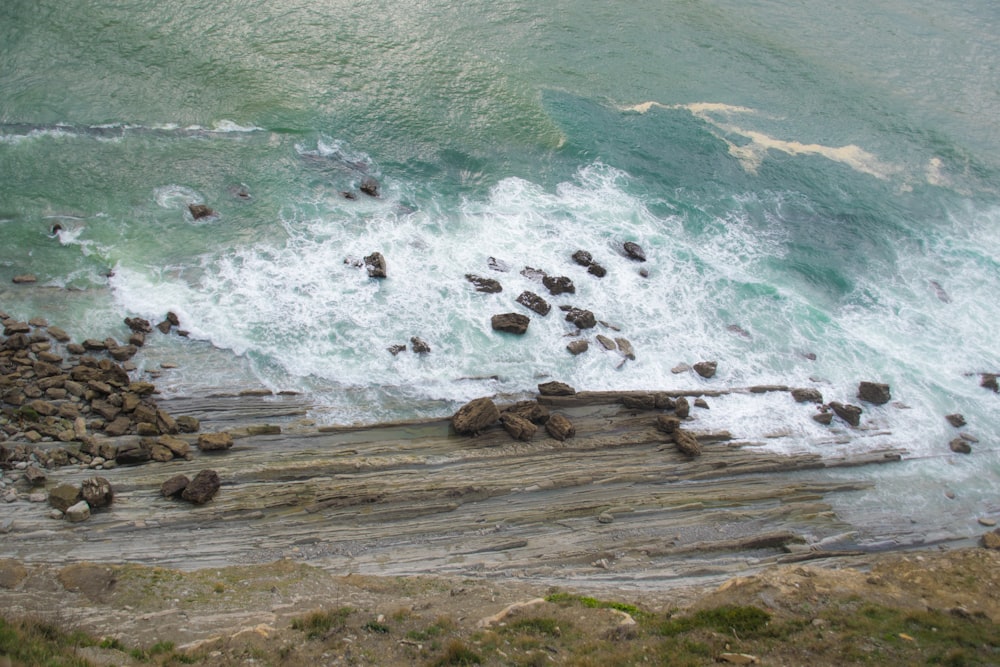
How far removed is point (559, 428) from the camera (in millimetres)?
29172

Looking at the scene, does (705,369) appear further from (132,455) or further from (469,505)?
(132,455)

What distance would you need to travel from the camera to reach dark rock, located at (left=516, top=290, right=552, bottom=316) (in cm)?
3503

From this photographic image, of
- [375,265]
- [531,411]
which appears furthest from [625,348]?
[375,265]

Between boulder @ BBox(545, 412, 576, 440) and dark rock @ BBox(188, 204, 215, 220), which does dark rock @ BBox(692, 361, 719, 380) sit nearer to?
boulder @ BBox(545, 412, 576, 440)

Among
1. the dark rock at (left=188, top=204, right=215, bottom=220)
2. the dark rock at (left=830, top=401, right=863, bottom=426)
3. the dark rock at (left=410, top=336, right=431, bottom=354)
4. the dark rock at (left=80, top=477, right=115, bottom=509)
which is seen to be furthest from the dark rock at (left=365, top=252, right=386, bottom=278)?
the dark rock at (left=830, top=401, right=863, bottom=426)

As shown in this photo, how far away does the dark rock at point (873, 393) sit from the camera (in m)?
34.5

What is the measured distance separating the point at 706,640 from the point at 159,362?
23.5m

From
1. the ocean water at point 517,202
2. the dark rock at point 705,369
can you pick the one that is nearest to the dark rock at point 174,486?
the ocean water at point 517,202

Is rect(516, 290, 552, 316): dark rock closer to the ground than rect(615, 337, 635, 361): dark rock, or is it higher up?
higher up

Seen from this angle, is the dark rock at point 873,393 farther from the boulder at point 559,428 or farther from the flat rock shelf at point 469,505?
the boulder at point 559,428

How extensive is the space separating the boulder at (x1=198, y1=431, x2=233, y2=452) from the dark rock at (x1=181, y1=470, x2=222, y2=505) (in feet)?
4.72

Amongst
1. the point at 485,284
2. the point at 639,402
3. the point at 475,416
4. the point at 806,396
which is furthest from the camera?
the point at 485,284

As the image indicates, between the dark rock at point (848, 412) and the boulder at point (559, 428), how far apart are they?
1334 cm

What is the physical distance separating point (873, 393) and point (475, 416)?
793 inches
